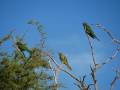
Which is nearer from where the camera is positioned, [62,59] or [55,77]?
[62,59]

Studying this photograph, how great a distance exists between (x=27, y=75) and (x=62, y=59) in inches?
146

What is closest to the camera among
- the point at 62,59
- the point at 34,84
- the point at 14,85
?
the point at 62,59

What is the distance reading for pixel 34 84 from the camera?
12992 mm

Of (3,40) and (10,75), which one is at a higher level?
(3,40)

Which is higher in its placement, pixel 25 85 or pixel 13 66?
pixel 13 66

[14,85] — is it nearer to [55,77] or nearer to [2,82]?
[2,82]

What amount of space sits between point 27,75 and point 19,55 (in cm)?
125

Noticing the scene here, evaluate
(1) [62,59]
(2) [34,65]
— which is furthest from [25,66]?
(1) [62,59]

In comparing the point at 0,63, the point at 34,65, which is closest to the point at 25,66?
the point at 34,65

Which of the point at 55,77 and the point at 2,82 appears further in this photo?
the point at 55,77

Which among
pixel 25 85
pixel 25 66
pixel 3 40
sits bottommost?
pixel 25 85

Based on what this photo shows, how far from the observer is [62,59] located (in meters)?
9.55

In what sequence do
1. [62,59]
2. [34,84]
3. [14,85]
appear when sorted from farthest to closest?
[34,84] → [14,85] → [62,59]

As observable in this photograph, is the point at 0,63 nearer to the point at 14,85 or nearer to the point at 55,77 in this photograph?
the point at 14,85
